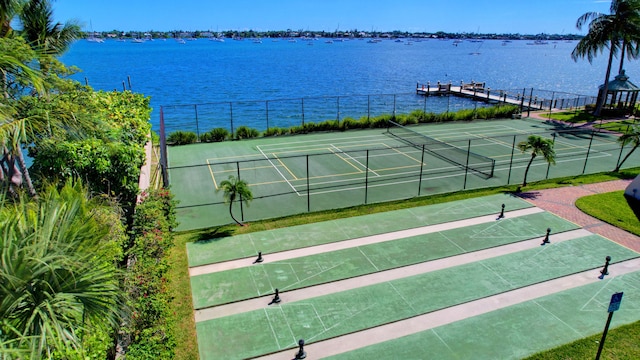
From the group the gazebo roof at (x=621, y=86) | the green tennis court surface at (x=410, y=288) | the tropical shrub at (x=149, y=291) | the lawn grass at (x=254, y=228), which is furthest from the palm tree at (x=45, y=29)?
the gazebo roof at (x=621, y=86)

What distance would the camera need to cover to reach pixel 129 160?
14.2 m

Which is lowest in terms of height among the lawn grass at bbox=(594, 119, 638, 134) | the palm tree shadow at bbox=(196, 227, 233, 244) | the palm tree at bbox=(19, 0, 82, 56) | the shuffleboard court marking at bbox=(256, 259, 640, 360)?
the palm tree shadow at bbox=(196, 227, 233, 244)

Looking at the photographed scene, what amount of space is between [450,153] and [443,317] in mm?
19820

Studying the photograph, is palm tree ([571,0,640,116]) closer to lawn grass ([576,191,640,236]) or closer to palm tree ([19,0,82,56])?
lawn grass ([576,191,640,236])

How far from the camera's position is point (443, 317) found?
515 inches

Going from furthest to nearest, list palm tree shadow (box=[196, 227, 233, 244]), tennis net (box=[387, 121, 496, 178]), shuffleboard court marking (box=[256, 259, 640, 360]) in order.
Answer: tennis net (box=[387, 121, 496, 178]) < palm tree shadow (box=[196, 227, 233, 244]) < shuffleboard court marking (box=[256, 259, 640, 360])

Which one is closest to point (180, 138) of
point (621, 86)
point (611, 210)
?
point (611, 210)

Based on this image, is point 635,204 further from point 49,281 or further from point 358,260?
point 358,260

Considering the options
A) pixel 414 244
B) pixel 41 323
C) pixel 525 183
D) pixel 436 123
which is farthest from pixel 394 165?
pixel 41 323

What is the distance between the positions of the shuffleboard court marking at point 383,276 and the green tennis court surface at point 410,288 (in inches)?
2.4

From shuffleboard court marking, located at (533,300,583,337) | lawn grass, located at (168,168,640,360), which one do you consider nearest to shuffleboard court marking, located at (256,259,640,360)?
shuffleboard court marking, located at (533,300,583,337)

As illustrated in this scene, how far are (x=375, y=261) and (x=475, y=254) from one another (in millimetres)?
4044

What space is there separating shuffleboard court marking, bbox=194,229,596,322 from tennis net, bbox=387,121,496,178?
7.01 metres

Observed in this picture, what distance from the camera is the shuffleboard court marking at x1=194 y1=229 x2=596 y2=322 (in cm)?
1334
